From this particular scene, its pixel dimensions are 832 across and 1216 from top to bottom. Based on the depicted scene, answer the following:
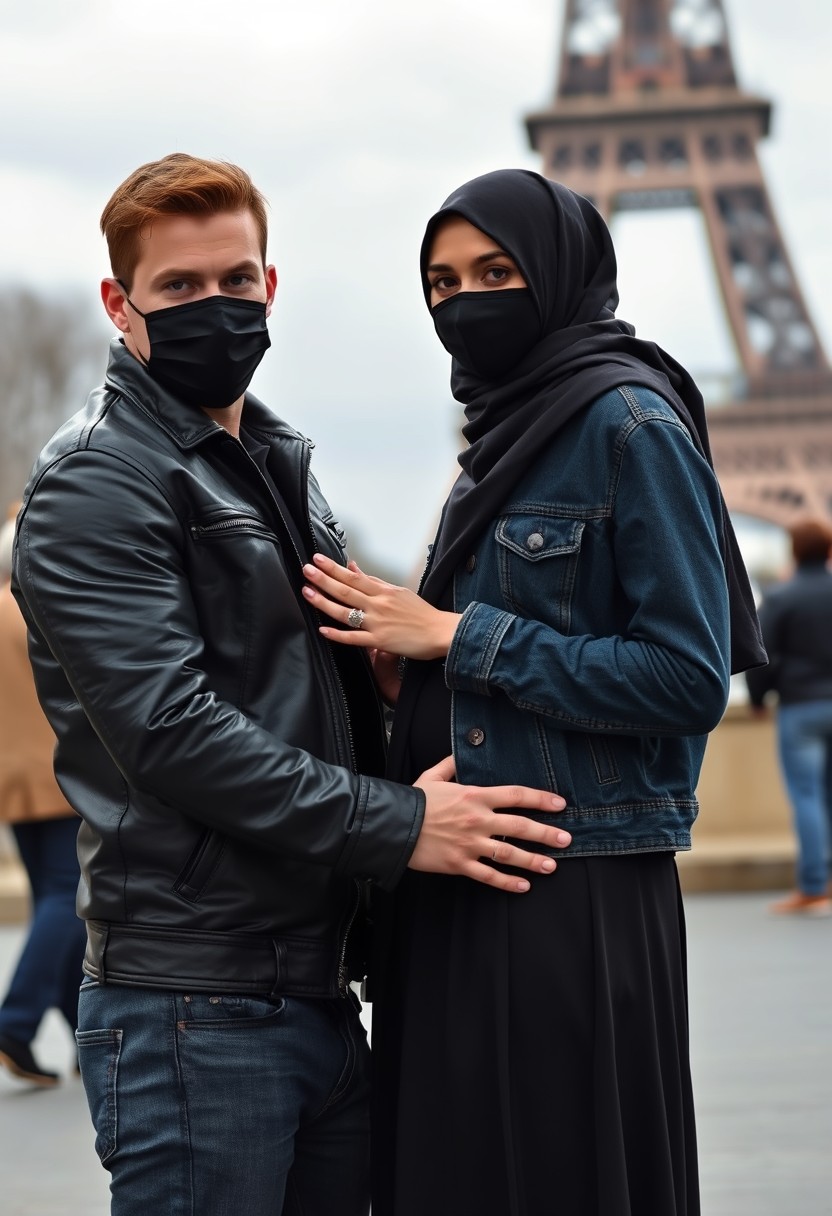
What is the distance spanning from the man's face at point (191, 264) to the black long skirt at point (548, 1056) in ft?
3.06

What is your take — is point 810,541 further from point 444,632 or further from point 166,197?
point 166,197

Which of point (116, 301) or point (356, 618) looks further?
point (116, 301)

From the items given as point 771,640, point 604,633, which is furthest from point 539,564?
point 771,640

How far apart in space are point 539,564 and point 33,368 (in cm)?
3025

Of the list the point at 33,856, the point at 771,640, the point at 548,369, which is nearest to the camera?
the point at 548,369

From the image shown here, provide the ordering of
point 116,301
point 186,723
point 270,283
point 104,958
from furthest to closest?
1. point 270,283
2. point 116,301
3. point 104,958
4. point 186,723

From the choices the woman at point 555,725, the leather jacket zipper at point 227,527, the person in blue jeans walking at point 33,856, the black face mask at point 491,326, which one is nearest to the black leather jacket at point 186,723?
the leather jacket zipper at point 227,527

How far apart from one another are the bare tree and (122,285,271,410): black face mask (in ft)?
96.6

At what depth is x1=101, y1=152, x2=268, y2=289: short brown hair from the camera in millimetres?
2242

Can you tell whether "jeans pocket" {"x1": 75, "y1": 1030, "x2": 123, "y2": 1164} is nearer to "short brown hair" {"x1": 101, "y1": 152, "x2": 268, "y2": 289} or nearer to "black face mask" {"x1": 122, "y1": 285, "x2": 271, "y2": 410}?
"black face mask" {"x1": 122, "y1": 285, "x2": 271, "y2": 410}

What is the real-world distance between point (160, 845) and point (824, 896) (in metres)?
6.68

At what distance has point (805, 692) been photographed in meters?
8.25

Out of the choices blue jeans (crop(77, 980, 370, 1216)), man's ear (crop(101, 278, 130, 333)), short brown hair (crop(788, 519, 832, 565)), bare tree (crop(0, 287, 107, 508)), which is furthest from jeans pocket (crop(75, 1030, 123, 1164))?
bare tree (crop(0, 287, 107, 508))

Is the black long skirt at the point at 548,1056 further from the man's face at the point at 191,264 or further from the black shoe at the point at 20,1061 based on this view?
the black shoe at the point at 20,1061
